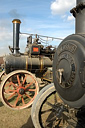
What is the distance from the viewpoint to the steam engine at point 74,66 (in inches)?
51.0

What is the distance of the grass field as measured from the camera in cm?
265

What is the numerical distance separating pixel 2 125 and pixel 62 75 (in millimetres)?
1935

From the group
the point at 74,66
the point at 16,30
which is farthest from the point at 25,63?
the point at 74,66

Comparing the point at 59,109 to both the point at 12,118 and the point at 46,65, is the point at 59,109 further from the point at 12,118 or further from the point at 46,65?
the point at 46,65

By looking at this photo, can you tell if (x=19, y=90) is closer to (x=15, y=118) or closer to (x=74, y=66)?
(x=15, y=118)

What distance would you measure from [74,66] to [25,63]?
10.8 ft

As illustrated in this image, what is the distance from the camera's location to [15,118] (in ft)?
9.70

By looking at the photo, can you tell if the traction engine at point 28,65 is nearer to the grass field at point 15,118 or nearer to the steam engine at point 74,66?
the grass field at point 15,118

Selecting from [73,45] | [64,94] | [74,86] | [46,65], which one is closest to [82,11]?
[73,45]

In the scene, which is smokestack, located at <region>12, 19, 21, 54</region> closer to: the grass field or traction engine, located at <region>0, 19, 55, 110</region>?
traction engine, located at <region>0, 19, 55, 110</region>

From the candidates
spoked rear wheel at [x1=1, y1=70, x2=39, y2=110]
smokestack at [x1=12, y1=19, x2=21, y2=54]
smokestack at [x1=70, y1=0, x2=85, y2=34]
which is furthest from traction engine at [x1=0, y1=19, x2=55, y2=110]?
smokestack at [x1=70, y1=0, x2=85, y2=34]

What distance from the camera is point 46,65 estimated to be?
16.1ft

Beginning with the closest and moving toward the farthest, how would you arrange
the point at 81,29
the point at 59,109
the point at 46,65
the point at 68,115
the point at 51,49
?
the point at 81,29, the point at 68,115, the point at 59,109, the point at 46,65, the point at 51,49

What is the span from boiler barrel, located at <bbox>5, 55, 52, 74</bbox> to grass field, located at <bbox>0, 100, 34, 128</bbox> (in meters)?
1.44
